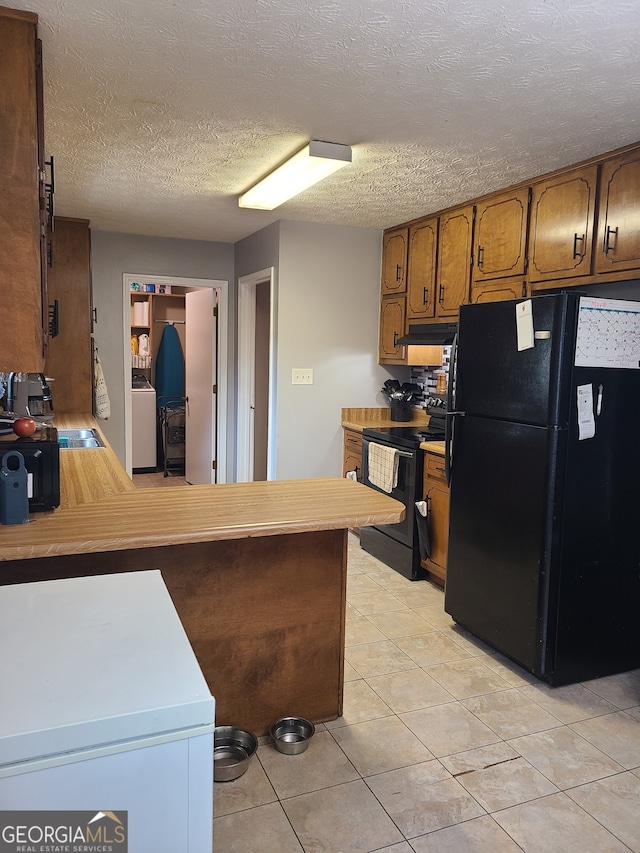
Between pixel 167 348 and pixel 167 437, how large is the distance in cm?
107

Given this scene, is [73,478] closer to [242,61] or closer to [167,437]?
[242,61]

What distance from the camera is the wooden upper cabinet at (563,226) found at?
9.53ft

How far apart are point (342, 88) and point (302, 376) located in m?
2.51

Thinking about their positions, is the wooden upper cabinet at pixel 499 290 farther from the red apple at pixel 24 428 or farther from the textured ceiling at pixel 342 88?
the red apple at pixel 24 428

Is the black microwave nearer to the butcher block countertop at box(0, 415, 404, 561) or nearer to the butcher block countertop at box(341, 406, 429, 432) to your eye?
the butcher block countertop at box(0, 415, 404, 561)

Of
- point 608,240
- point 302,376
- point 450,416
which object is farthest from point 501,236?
point 302,376

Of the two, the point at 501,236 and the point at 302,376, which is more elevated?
the point at 501,236

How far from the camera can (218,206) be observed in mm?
4047

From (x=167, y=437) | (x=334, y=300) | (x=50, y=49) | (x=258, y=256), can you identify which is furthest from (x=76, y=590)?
(x=167, y=437)

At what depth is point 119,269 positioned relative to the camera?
16.8 feet

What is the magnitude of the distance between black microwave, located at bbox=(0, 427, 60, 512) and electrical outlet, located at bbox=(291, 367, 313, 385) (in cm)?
259

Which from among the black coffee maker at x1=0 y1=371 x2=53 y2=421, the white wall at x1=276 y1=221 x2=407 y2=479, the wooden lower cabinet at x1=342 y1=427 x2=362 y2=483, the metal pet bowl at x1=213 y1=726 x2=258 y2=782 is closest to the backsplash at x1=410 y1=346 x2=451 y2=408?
the white wall at x1=276 y1=221 x2=407 y2=479

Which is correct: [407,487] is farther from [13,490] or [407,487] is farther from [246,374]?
[13,490]

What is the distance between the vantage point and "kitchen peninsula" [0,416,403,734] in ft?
6.44
